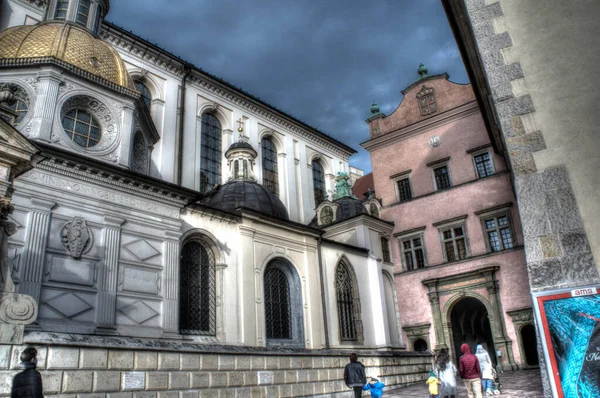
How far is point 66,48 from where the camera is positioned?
15.4 metres

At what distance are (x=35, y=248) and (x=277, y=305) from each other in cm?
932

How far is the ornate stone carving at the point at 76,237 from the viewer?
1209cm

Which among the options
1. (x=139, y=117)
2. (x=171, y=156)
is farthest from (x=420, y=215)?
(x=139, y=117)

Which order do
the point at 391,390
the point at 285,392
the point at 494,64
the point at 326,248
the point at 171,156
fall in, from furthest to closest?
1. the point at 171,156
2. the point at 326,248
3. the point at 391,390
4. the point at 285,392
5. the point at 494,64

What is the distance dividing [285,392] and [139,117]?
415 inches

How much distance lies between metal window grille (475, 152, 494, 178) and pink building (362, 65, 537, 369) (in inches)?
1.8

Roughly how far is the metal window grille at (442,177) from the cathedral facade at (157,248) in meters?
3.32

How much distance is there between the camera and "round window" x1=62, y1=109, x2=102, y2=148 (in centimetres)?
1430

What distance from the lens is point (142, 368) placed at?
836 cm

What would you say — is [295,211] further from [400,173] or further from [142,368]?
[142,368]

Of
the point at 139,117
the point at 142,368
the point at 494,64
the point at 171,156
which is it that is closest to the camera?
the point at 494,64

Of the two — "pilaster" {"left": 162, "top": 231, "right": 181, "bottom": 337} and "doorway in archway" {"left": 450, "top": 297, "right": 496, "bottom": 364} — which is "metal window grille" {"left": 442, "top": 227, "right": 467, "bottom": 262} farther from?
"pilaster" {"left": 162, "top": 231, "right": 181, "bottom": 337}

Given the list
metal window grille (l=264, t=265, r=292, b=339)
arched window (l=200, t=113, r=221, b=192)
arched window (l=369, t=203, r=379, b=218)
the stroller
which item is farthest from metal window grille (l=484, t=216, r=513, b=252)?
arched window (l=200, t=113, r=221, b=192)

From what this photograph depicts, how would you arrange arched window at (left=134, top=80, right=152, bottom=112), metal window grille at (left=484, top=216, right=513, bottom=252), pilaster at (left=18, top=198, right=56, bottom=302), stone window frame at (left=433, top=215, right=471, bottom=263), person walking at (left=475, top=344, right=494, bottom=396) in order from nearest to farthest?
pilaster at (left=18, top=198, right=56, bottom=302), person walking at (left=475, top=344, right=494, bottom=396), metal window grille at (left=484, top=216, right=513, bottom=252), stone window frame at (left=433, top=215, right=471, bottom=263), arched window at (left=134, top=80, right=152, bottom=112)
